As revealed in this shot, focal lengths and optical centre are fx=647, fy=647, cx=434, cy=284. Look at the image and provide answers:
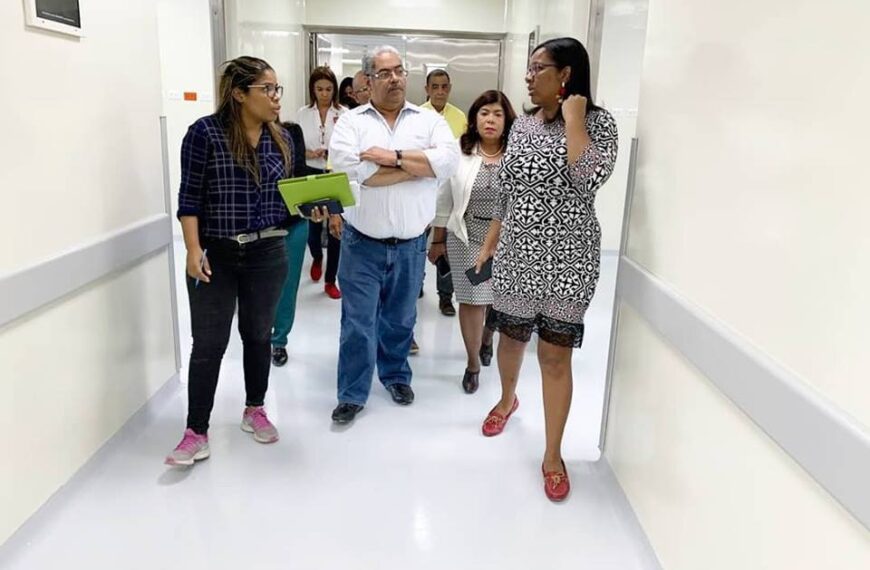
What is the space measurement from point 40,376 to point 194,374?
57cm

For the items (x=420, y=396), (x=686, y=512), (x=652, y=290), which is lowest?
(x=420, y=396)

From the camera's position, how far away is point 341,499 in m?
2.34

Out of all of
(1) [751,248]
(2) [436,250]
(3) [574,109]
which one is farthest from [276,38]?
(1) [751,248]

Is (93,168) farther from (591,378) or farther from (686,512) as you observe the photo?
(591,378)

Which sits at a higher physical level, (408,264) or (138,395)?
(408,264)

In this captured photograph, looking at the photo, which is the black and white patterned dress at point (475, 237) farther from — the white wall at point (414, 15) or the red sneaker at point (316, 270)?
the white wall at point (414, 15)

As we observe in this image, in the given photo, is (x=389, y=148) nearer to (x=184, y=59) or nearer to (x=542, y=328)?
(x=542, y=328)

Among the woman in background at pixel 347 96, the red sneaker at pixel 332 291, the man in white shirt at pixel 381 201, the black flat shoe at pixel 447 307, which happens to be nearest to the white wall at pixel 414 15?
the woman in background at pixel 347 96

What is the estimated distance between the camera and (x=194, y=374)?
2.53m

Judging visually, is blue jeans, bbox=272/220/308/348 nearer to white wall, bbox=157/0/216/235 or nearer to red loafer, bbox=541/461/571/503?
red loafer, bbox=541/461/571/503

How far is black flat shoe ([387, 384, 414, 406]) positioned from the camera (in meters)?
3.17

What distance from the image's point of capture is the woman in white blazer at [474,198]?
3.16 m

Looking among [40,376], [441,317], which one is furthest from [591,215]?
[441,317]

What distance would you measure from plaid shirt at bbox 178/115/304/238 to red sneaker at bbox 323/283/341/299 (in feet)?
8.67
